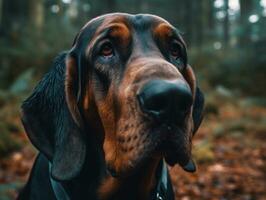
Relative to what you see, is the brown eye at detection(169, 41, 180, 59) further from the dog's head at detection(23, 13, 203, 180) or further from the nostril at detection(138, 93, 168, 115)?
the nostril at detection(138, 93, 168, 115)

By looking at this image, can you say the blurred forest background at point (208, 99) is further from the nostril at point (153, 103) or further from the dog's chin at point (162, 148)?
the nostril at point (153, 103)

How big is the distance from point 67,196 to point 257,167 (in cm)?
541

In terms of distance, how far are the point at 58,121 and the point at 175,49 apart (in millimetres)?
976

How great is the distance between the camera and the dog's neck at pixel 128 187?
143 inches

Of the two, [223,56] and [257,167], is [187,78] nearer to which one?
[257,167]

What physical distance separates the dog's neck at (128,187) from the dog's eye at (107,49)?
2.73ft

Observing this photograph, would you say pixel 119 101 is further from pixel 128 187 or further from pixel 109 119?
pixel 128 187

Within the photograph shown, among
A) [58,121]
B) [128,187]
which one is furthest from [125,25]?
[128,187]

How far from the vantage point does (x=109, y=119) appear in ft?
10.8

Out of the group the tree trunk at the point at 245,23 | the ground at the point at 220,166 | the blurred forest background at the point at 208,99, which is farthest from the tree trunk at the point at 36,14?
the tree trunk at the point at 245,23

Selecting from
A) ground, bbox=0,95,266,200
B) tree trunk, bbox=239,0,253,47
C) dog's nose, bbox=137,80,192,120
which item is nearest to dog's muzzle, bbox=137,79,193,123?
dog's nose, bbox=137,80,192,120

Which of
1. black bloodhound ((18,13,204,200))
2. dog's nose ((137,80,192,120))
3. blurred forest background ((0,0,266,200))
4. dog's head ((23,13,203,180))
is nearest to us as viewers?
dog's nose ((137,80,192,120))

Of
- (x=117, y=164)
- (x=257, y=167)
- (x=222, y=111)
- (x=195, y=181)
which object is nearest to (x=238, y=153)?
(x=257, y=167)

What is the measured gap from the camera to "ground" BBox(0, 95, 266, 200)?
23.1 ft
